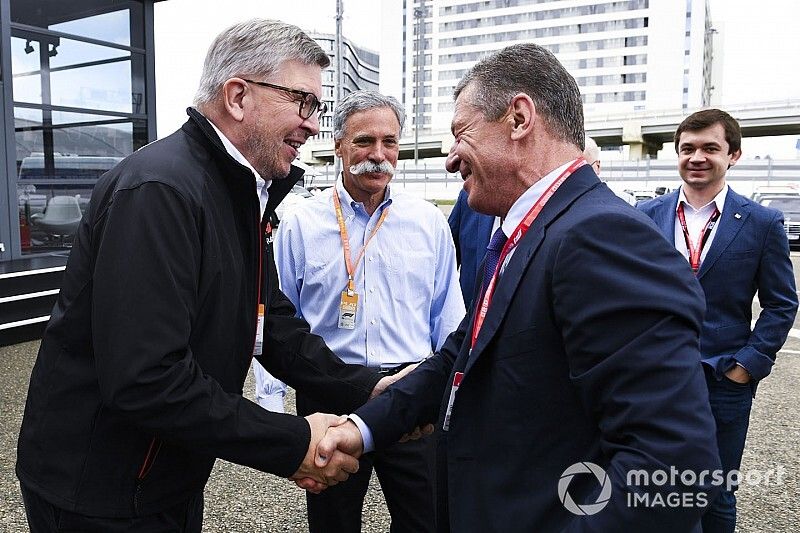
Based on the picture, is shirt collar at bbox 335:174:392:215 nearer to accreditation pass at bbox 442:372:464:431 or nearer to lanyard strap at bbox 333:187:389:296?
lanyard strap at bbox 333:187:389:296

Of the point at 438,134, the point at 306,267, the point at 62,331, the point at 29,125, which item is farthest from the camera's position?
the point at 438,134

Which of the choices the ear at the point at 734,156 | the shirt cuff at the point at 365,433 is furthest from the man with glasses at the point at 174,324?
the ear at the point at 734,156

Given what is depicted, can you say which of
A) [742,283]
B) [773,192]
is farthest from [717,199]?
[773,192]

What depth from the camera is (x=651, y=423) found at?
1204mm

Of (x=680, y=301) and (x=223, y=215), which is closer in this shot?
(x=680, y=301)

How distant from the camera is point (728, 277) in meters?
2.89

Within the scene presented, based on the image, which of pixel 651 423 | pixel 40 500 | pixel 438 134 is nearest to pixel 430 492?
pixel 40 500

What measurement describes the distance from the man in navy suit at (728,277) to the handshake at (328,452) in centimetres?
165

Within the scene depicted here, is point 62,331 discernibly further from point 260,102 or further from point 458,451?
point 458,451

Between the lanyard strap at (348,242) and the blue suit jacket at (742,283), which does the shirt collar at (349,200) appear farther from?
the blue suit jacket at (742,283)

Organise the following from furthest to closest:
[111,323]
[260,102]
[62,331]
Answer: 1. [260,102]
2. [62,331]
3. [111,323]

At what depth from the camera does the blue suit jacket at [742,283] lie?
2.89 metres

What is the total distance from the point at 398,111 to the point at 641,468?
2222 millimetres

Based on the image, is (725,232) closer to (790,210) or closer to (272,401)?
(272,401)
